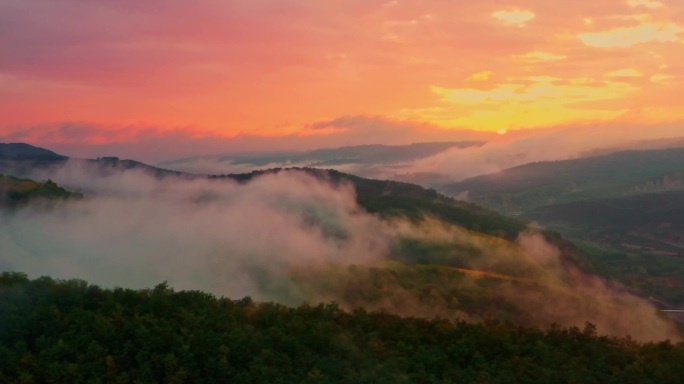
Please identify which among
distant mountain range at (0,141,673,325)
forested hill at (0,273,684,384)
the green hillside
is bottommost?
the green hillside

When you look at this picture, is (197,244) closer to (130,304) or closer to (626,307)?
(130,304)

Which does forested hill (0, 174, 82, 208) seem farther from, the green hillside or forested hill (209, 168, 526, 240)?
the green hillside

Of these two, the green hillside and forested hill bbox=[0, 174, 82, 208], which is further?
the green hillside

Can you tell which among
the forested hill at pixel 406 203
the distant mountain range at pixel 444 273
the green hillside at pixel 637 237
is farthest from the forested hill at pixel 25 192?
the green hillside at pixel 637 237

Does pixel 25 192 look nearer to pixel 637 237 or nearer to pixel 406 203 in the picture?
pixel 406 203

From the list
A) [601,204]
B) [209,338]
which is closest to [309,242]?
[209,338]

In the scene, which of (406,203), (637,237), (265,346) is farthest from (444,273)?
(637,237)

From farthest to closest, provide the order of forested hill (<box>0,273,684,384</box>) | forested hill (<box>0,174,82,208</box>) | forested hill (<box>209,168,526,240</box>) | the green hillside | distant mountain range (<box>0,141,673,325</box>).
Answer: the green hillside → forested hill (<box>209,168,526,240</box>) → forested hill (<box>0,174,82,208</box>) → distant mountain range (<box>0,141,673,325</box>) → forested hill (<box>0,273,684,384</box>)

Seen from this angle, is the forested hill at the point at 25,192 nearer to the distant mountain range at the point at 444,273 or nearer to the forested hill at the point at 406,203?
the distant mountain range at the point at 444,273

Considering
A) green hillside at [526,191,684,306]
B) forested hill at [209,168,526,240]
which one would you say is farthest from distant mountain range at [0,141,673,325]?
green hillside at [526,191,684,306]
